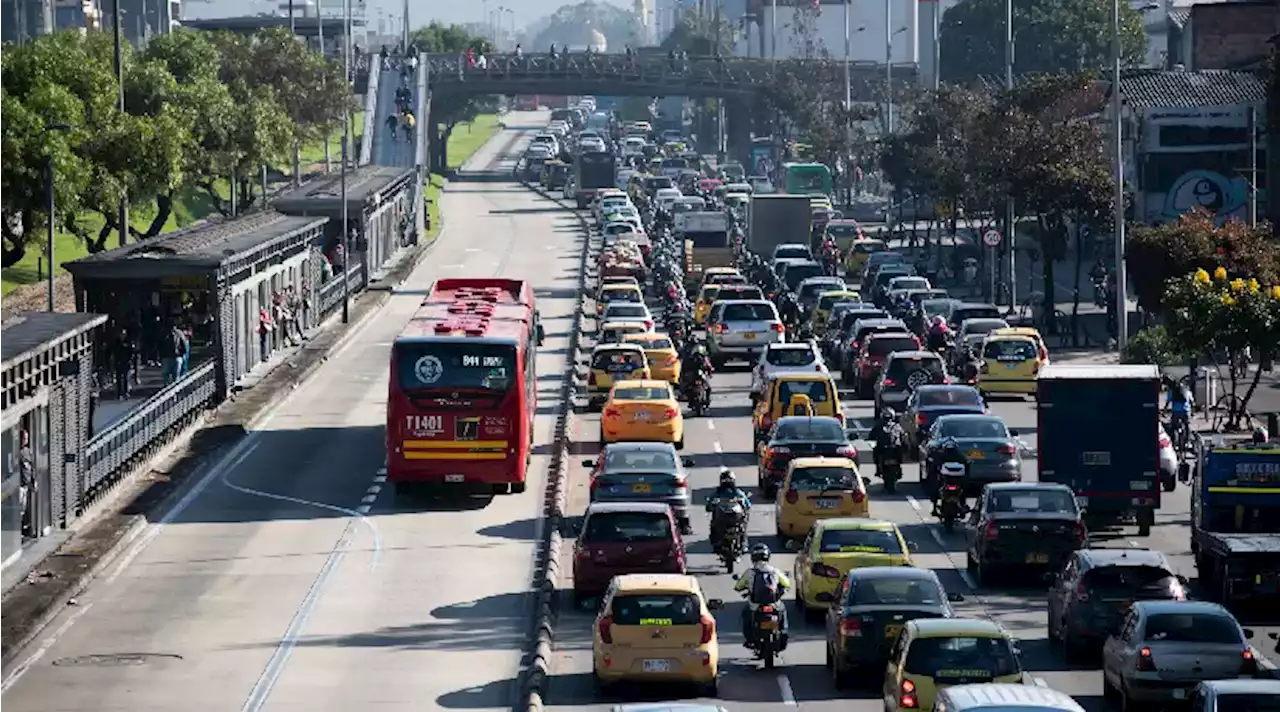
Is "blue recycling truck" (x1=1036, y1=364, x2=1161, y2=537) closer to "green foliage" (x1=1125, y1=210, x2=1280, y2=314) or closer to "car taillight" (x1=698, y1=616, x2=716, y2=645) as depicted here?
"car taillight" (x1=698, y1=616, x2=716, y2=645)

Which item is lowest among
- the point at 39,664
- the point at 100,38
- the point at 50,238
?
the point at 39,664

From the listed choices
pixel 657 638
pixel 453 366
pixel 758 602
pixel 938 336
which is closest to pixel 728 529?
pixel 758 602

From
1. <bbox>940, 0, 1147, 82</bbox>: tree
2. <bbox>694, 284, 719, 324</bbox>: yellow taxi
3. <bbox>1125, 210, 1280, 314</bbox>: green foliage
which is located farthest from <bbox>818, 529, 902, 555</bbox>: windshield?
<bbox>940, 0, 1147, 82</bbox>: tree

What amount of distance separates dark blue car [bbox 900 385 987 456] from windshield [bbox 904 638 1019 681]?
74.5 feet

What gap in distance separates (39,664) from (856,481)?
12718 mm

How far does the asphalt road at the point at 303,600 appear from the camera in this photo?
29.6 meters

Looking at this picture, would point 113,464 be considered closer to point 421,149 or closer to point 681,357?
point 681,357

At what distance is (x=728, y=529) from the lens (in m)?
37.5

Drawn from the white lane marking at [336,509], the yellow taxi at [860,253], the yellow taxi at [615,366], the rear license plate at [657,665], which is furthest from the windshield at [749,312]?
the rear license plate at [657,665]

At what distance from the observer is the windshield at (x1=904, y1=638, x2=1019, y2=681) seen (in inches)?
993

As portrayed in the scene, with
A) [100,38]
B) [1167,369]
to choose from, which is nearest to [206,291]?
[1167,369]

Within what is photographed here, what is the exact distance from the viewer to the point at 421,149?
152500 mm

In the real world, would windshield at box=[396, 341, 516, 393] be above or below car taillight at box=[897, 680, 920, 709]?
above

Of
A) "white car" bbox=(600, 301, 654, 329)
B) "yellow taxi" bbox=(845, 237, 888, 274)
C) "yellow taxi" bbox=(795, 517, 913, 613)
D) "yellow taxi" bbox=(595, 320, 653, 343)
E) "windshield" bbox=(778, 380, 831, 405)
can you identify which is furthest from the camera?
"yellow taxi" bbox=(845, 237, 888, 274)
